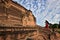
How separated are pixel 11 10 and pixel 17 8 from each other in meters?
2.24

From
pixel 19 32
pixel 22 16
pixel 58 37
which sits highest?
pixel 22 16

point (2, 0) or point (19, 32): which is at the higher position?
point (2, 0)

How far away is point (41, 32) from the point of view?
763 inches

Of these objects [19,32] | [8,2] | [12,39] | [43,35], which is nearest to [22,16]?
[43,35]

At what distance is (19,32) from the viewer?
36.3 feet

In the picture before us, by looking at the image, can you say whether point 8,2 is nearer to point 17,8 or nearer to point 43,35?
point 17,8

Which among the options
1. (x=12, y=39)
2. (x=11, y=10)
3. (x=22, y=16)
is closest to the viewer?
(x=12, y=39)

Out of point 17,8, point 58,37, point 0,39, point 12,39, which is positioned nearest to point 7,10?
point 17,8

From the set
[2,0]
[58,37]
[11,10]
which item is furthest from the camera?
[58,37]

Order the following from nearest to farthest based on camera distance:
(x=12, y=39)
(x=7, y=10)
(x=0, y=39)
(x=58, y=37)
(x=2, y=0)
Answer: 1. (x=0, y=39)
2. (x=12, y=39)
3. (x=2, y=0)
4. (x=7, y=10)
5. (x=58, y=37)

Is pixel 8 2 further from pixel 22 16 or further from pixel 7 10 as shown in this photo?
pixel 22 16

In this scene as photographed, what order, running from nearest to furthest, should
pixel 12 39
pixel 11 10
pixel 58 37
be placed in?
1. pixel 12 39
2. pixel 11 10
3. pixel 58 37

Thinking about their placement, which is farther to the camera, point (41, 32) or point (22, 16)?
point (22, 16)

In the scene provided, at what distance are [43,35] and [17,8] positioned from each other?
A: 4.27 meters
